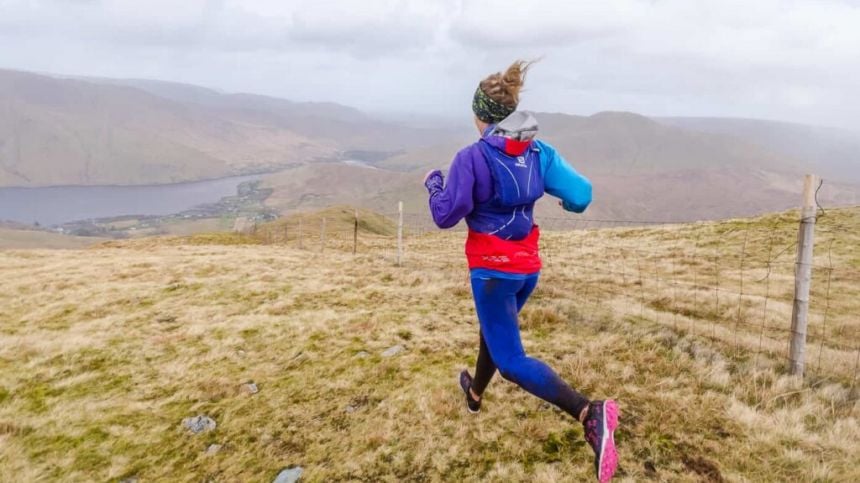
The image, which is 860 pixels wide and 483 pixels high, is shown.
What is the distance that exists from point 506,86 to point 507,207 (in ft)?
3.49

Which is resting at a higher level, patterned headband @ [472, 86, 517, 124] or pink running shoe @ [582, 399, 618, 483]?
patterned headband @ [472, 86, 517, 124]

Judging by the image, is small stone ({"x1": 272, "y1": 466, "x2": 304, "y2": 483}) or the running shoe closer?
small stone ({"x1": 272, "y1": 466, "x2": 304, "y2": 483})

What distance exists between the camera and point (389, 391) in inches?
249

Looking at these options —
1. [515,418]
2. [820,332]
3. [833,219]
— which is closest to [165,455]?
[515,418]

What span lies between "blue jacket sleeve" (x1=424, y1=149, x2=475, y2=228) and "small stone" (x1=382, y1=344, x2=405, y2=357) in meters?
4.12

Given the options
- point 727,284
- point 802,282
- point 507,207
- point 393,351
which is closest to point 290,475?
point 393,351

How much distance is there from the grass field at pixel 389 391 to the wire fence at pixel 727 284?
0.14 metres

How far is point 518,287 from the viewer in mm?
4184

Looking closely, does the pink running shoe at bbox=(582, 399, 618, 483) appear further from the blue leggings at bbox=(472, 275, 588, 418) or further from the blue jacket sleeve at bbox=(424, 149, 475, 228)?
the blue jacket sleeve at bbox=(424, 149, 475, 228)

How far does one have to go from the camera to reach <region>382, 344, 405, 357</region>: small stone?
759 cm

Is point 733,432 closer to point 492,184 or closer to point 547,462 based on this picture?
point 547,462

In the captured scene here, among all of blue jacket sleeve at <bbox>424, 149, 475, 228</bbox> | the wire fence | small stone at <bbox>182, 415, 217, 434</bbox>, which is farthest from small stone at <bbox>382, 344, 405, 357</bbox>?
blue jacket sleeve at <bbox>424, 149, 475, 228</bbox>

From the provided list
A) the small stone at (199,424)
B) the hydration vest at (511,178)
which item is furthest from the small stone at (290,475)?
the hydration vest at (511,178)

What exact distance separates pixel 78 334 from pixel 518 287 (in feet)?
34.5
